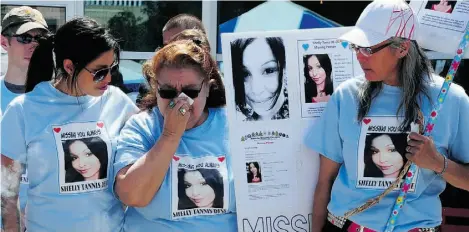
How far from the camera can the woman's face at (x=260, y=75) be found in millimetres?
2424

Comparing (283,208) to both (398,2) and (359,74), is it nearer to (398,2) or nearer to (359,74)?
(359,74)

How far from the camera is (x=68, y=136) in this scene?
228cm

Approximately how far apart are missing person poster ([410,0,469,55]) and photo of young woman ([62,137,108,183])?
4.19 ft

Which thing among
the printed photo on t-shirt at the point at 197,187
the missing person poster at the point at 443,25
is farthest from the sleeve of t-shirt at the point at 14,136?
the missing person poster at the point at 443,25

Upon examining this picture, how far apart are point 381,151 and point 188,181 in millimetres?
696

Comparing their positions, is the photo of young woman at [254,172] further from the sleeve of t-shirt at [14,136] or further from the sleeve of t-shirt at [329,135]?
the sleeve of t-shirt at [14,136]

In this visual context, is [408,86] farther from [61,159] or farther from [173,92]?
[61,159]

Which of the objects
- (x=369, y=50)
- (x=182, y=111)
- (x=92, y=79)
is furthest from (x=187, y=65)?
(x=369, y=50)

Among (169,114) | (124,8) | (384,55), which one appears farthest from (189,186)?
(124,8)

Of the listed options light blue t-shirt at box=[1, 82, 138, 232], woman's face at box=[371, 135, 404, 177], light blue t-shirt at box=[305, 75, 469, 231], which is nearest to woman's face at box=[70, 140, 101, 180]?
light blue t-shirt at box=[1, 82, 138, 232]

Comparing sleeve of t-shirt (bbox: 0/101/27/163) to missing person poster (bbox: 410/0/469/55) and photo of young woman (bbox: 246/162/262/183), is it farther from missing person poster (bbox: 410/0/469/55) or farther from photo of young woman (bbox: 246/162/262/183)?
missing person poster (bbox: 410/0/469/55)

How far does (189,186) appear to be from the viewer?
2.19 meters

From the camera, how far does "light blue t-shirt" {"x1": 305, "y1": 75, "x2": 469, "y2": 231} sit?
2.21 meters

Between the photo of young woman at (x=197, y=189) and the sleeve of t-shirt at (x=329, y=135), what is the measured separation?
421 mm
